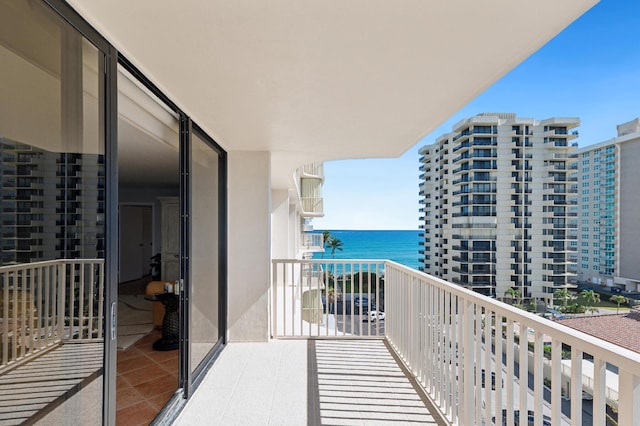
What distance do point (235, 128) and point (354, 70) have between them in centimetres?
158

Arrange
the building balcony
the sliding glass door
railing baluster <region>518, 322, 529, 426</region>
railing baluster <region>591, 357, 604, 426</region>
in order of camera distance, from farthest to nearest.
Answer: the building balcony, the sliding glass door, railing baluster <region>518, 322, 529, 426</region>, railing baluster <region>591, 357, 604, 426</region>

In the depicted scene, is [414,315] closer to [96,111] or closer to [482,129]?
[96,111]

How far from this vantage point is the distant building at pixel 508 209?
72.8ft

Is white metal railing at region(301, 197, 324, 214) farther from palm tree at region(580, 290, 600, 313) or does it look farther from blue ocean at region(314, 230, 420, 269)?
blue ocean at region(314, 230, 420, 269)

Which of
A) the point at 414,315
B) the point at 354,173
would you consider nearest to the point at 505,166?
the point at 354,173

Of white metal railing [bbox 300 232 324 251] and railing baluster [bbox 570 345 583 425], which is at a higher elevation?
railing baluster [bbox 570 345 583 425]

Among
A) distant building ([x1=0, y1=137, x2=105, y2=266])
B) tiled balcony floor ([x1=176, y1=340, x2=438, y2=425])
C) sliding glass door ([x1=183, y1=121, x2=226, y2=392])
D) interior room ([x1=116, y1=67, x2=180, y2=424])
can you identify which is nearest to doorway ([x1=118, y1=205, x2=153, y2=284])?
interior room ([x1=116, y1=67, x2=180, y2=424])

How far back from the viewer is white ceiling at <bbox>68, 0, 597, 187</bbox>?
4.53ft

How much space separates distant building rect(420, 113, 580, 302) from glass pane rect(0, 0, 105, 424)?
76.0 ft

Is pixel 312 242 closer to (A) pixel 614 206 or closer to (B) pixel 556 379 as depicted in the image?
(A) pixel 614 206

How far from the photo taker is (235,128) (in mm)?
3170

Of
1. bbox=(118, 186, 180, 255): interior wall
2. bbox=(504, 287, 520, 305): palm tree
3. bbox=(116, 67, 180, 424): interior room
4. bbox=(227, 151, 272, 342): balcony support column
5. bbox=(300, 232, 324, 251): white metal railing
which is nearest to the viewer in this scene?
bbox=(116, 67, 180, 424): interior room

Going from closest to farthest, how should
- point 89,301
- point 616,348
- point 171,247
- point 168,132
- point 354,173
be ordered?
point 616,348 < point 89,301 < point 168,132 < point 171,247 < point 354,173

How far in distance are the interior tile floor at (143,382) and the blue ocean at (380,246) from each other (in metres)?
34.7
